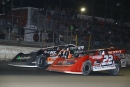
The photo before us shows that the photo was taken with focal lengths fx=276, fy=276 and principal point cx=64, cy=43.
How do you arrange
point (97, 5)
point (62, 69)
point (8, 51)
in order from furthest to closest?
point (97, 5) < point (8, 51) < point (62, 69)

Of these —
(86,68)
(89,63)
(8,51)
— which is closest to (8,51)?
(8,51)

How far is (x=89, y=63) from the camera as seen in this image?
42.1 feet

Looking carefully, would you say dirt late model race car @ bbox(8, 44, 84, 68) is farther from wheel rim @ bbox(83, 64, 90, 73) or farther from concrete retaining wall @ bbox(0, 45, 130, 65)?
concrete retaining wall @ bbox(0, 45, 130, 65)

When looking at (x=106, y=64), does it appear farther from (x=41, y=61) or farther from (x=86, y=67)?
(x=41, y=61)

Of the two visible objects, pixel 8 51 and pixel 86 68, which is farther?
pixel 8 51

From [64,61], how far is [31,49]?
7.21 m

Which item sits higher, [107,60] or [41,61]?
[107,60]

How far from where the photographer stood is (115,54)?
1461 cm

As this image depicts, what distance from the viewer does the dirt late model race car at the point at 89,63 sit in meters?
12.5

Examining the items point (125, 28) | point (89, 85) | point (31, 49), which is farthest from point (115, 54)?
point (125, 28)

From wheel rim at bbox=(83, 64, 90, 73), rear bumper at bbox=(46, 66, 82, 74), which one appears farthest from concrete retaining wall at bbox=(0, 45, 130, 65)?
wheel rim at bbox=(83, 64, 90, 73)

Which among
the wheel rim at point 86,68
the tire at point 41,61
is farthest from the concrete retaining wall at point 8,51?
the wheel rim at point 86,68

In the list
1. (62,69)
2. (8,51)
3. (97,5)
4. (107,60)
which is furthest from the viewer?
(97,5)

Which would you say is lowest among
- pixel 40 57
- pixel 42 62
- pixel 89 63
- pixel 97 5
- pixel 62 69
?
pixel 62 69
